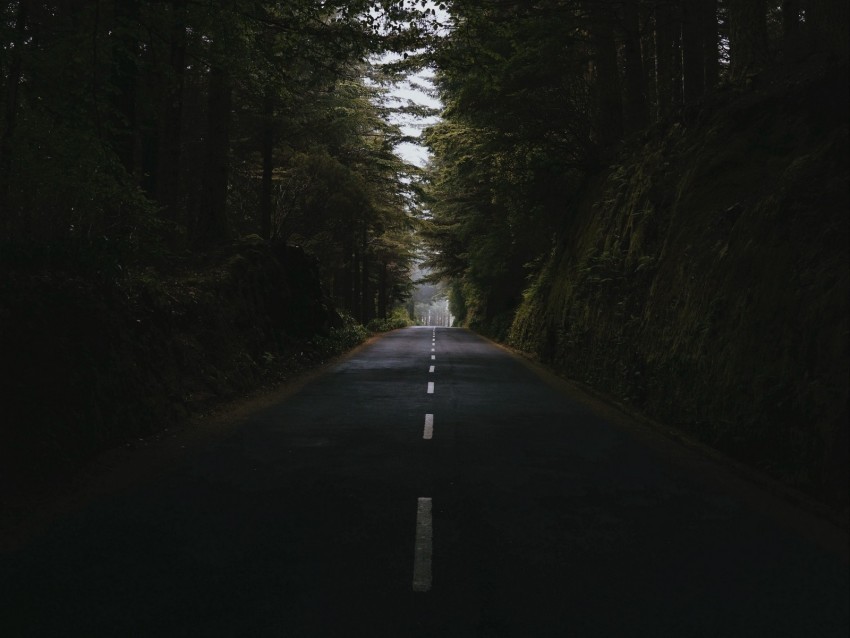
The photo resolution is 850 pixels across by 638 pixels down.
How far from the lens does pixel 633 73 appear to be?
786 inches

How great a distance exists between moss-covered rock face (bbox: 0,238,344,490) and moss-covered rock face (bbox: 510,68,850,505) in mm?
8309

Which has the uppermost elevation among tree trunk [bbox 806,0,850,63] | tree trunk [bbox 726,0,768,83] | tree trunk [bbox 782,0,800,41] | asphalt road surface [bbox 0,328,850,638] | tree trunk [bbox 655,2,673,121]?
tree trunk [bbox 782,0,800,41]

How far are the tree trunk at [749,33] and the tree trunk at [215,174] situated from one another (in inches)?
548

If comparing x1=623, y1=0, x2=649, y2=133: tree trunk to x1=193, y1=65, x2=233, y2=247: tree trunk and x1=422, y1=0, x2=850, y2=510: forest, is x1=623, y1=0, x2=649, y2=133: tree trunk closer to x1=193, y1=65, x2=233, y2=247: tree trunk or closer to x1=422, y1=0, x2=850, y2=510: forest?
x1=422, y1=0, x2=850, y2=510: forest

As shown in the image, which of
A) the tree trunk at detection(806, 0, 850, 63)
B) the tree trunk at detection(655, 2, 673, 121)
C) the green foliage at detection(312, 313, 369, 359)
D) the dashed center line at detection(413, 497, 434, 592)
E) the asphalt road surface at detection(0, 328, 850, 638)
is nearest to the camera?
the asphalt road surface at detection(0, 328, 850, 638)

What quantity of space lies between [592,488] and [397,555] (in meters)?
2.70

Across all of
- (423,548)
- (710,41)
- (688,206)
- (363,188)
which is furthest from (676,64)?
(423,548)

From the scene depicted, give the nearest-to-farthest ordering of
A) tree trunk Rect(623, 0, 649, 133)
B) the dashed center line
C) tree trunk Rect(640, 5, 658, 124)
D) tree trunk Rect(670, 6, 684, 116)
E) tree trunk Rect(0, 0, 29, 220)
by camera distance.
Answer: the dashed center line, tree trunk Rect(0, 0, 29, 220), tree trunk Rect(623, 0, 649, 133), tree trunk Rect(670, 6, 684, 116), tree trunk Rect(640, 5, 658, 124)

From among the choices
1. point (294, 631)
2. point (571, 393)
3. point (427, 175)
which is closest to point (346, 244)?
point (427, 175)

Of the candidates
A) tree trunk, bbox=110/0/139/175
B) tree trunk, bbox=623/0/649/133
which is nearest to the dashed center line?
tree trunk, bbox=110/0/139/175

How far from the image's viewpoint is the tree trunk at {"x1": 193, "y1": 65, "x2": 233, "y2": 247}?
702 inches

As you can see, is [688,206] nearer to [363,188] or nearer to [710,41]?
[710,41]

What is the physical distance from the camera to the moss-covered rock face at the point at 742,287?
6.54m

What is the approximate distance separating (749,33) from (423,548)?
568 inches
